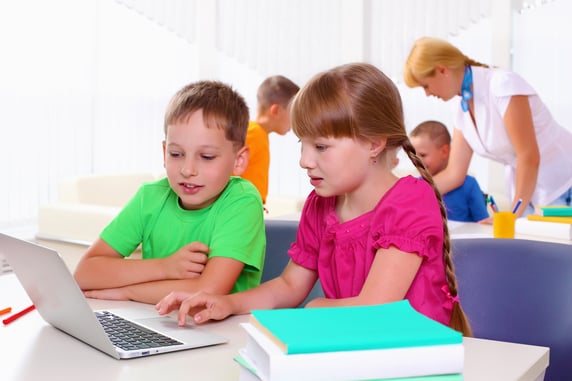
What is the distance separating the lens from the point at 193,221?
177 centimetres

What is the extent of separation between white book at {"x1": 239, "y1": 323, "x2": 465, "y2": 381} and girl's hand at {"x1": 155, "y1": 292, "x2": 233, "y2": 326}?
477 millimetres

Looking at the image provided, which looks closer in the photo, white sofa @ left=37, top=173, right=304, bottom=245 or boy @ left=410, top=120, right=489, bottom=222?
white sofa @ left=37, top=173, right=304, bottom=245

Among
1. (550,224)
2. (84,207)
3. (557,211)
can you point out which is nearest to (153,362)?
(550,224)

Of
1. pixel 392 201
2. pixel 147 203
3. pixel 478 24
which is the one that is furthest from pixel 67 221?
pixel 478 24

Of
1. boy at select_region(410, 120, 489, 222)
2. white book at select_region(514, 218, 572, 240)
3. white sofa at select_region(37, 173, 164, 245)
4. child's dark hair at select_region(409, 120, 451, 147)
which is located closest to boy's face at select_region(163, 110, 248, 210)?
white book at select_region(514, 218, 572, 240)

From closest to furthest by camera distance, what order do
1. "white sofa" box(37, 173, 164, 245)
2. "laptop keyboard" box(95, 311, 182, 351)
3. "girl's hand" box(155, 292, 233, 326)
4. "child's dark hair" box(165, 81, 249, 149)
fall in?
"laptop keyboard" box(95, 311, 182, 351) < "girl's hand" box(155, 292, 233, 326) < "child's dark hair" box(165, 81, 249, 149) < "white sofa" box(37, 173, 164, 245)

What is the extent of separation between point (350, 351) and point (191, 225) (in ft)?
3.28

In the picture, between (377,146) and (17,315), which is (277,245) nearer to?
(377,146)

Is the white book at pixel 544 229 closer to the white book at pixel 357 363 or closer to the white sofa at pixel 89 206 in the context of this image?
the white sofa at pixel 89 206

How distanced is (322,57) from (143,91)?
1.26 metres

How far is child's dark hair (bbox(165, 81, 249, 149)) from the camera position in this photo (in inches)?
69.1

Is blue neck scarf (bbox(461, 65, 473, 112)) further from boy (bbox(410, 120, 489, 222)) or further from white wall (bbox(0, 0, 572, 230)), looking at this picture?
white wall (bbox(0, 0, 572, 230))

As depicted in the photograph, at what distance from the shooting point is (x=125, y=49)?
17.0ft

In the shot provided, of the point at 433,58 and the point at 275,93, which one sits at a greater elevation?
the point at 433,58
